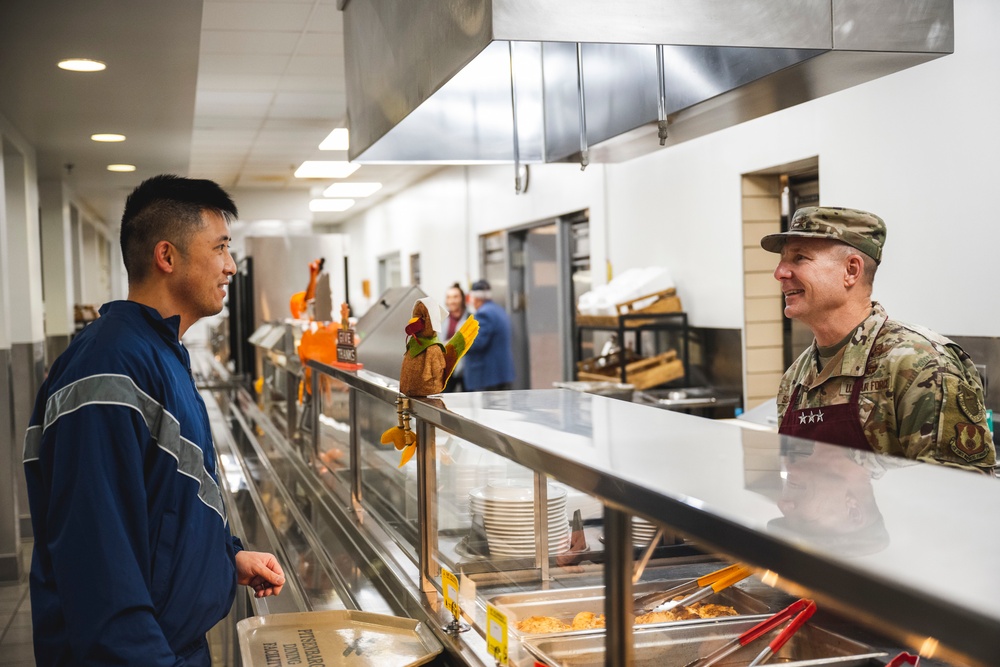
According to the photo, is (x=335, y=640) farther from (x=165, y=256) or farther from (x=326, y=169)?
(x=326, y=169)

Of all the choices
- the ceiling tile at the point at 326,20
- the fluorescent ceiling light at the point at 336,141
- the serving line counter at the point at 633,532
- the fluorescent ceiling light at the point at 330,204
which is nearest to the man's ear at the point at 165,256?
the serving line counter at the point at 633,532

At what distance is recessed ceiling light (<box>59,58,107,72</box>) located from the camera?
4664 millimetres

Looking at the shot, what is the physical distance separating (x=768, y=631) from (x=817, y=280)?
91cm

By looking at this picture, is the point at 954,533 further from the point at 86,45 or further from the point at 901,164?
the point at 86,45

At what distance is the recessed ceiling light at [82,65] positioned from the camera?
466 cm

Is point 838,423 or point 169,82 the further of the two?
point 169,82

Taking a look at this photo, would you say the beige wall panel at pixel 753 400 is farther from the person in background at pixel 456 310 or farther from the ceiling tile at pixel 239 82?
the ceiling tile at pixel 239 82

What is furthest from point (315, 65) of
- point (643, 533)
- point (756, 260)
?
point (643, 533)

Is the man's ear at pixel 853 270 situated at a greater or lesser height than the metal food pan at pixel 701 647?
greater

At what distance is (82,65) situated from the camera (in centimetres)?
476

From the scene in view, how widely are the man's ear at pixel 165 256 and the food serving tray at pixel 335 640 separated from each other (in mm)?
677

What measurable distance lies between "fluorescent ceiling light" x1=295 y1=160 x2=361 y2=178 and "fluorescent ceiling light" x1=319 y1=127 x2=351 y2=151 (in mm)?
472

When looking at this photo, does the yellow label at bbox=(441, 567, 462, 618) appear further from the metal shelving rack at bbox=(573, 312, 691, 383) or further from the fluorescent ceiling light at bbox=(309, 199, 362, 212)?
the fluorescent ceiling light at bbox=(309, 199, 362, 212)

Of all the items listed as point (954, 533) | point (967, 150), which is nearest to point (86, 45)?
point (967, 150)
